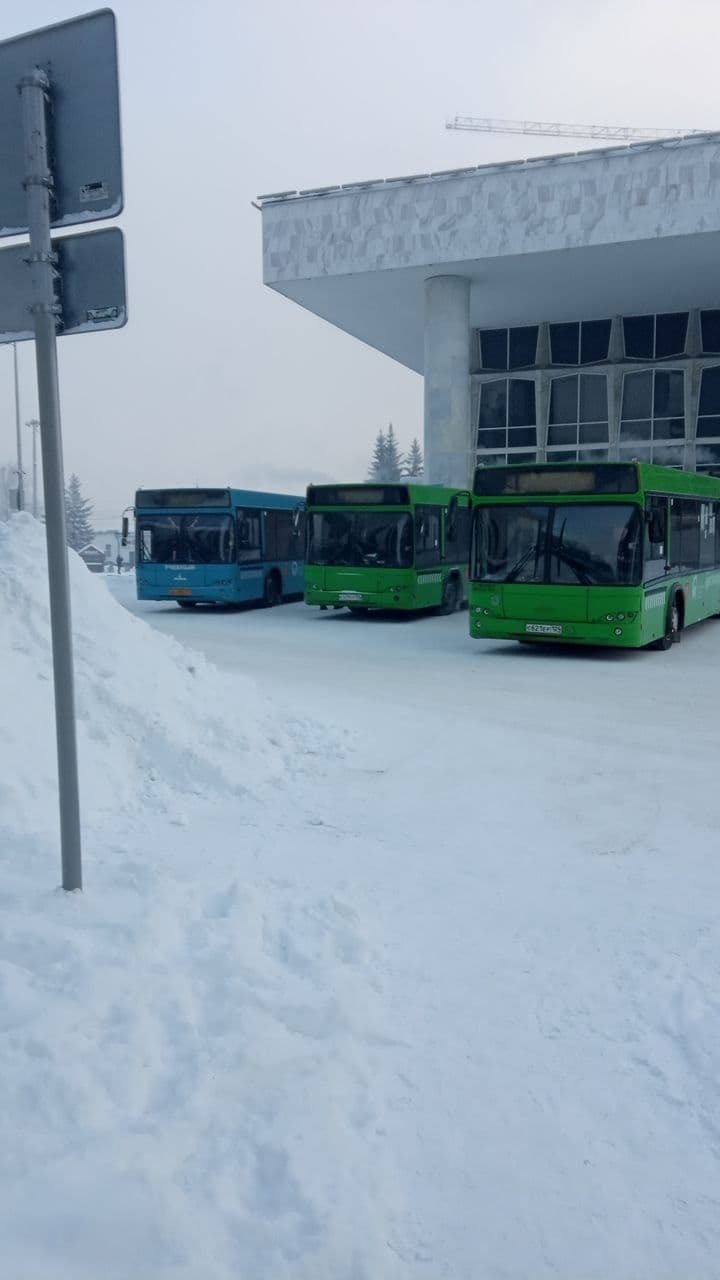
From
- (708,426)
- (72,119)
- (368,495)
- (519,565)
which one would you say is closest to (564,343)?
(708,426)

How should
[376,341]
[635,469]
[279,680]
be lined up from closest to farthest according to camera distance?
[279,680]
[635,469]
[376,341]

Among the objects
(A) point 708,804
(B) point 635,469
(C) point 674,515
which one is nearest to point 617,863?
(A) point 708,804

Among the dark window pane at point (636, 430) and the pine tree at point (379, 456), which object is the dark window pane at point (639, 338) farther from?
the pine tree at point (379, 456)

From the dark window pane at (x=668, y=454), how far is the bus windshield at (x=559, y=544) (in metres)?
18.8

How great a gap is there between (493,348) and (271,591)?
1434 centimetres

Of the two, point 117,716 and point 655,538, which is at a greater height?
point 655,538

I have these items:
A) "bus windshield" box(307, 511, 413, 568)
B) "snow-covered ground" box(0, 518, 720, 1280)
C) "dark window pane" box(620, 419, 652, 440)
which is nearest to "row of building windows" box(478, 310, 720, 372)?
"dark window pane" box(620, 419, 652, 440)

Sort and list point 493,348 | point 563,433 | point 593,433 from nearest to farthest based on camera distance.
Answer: point 593,433 < point 563,433 < point 493,348

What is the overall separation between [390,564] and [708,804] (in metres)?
14.1

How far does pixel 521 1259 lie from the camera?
2.71 meters

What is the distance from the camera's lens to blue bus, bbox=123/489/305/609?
23.1m

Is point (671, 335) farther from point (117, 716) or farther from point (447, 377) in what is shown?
point (117, 716)

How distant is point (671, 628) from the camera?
17.0 meters

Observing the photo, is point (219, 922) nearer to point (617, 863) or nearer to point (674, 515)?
point (617, 863)
